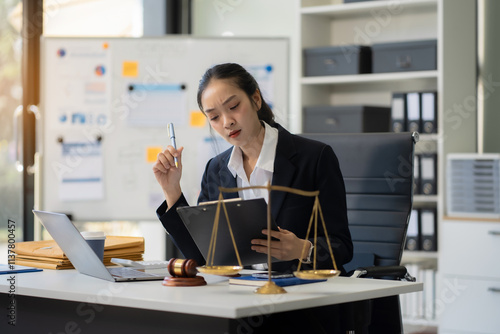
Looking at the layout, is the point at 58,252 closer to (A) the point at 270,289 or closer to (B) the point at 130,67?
(A) the point at 270,289

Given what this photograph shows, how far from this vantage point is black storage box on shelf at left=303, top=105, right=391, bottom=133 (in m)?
3.78

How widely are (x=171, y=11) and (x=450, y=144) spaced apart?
203cm

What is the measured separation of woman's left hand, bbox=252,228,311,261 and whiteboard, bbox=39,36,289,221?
2191 millimetres

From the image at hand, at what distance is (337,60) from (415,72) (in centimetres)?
44

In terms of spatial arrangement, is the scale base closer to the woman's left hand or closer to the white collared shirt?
the woman's left hand

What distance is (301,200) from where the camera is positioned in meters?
2.04

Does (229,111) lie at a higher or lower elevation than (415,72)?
lower

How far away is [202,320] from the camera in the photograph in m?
1.38

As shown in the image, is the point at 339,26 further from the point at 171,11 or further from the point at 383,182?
the point at 383,182

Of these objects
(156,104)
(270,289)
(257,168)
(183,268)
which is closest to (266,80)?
(156,104)

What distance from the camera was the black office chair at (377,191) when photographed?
225cm

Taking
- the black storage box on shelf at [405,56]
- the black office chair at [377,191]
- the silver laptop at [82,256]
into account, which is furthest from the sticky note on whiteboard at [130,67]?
the silver laptop at [82,256]

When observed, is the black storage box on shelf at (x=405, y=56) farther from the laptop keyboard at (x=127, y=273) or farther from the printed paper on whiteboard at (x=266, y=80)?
the laptop keyboard at (x=127, y=273)

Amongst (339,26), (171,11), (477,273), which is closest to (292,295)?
(477,273)
